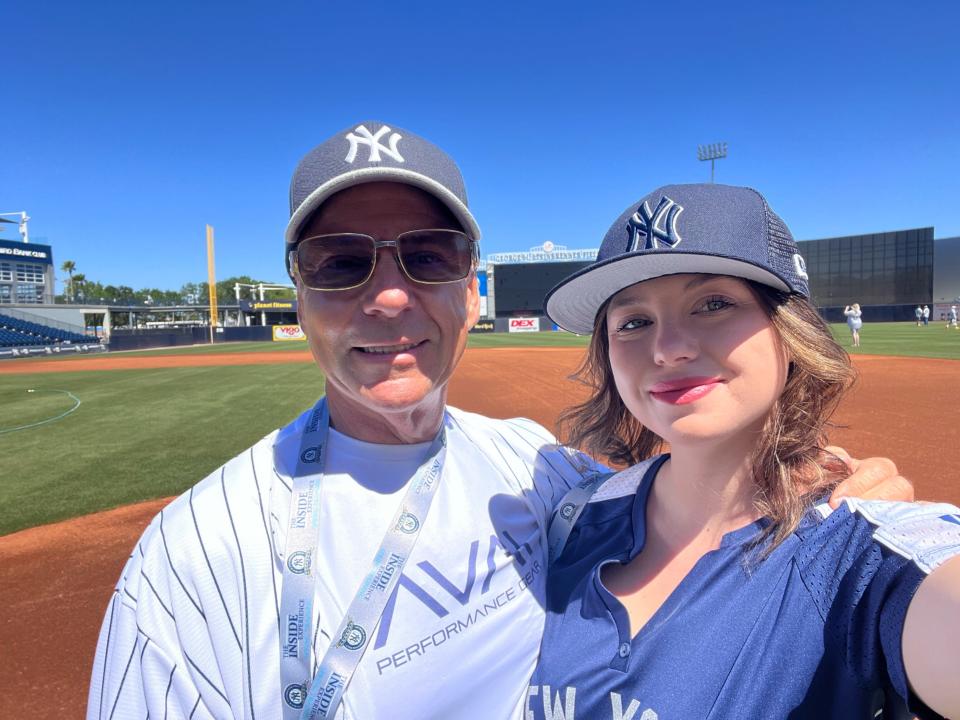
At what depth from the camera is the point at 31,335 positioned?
138ft

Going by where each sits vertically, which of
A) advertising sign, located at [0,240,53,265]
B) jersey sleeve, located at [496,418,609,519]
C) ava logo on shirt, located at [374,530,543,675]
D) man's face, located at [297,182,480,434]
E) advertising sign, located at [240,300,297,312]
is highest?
advertising sign, located at [0,240,53,265]

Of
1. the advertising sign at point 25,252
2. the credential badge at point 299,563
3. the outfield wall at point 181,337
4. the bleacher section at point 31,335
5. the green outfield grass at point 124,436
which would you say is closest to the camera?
the credential badge at point 299,563

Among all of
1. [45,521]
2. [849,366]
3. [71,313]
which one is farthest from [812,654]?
[71,313]

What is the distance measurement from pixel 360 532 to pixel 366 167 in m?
0.95

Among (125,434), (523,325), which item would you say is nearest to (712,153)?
(523,325)

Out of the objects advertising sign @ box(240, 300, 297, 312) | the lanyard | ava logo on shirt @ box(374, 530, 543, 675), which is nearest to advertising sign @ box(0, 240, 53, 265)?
advertising sign @ box(240, 300, 297, 312)

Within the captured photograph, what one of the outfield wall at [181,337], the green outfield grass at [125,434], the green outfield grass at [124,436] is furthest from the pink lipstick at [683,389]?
the outfield wall at [181,337]

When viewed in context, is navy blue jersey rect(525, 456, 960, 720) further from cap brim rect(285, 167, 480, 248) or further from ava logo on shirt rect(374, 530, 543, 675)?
cap brim rect(285, 167, 480, 248)

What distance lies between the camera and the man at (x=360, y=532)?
1.21 metres

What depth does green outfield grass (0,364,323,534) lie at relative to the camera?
621 cm

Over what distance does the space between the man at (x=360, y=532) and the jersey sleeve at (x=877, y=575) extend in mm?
181

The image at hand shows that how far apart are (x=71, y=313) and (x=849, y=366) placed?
208ft

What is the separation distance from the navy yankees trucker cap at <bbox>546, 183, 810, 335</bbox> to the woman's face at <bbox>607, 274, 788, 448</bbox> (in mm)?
56

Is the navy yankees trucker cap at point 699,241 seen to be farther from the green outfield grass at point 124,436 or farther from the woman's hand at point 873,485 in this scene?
the green outfield grass at point 124,436
